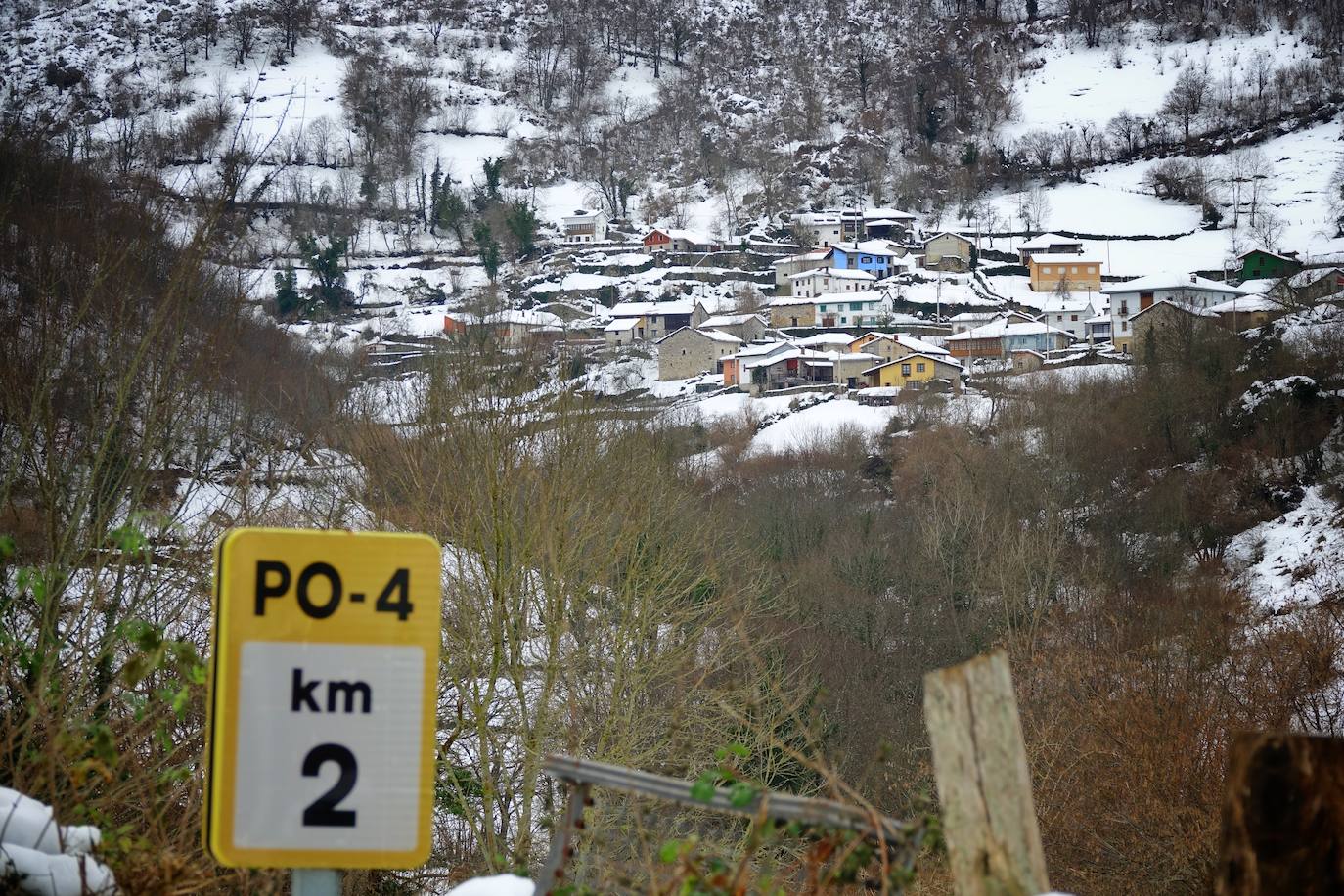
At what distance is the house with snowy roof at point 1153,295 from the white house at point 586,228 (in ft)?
147

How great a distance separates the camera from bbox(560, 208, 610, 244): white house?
337 feet

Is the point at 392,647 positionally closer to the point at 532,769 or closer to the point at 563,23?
the point at 532,769

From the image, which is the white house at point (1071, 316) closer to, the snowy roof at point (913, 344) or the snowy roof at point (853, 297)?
the snowy roof at point (853, 297)

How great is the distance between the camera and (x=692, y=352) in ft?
233

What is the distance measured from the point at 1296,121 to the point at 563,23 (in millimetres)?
106919

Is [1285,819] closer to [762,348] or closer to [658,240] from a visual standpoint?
[762,348]

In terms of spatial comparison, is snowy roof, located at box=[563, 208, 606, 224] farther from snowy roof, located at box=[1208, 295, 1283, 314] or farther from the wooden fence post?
the wooden fence post

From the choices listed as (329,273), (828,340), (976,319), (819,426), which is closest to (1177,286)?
(976,319)

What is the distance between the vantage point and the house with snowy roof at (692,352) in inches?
2778

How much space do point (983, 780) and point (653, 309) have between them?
78731mm

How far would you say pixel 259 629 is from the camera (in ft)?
5.49

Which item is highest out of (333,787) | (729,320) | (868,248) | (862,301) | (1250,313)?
(868,248)

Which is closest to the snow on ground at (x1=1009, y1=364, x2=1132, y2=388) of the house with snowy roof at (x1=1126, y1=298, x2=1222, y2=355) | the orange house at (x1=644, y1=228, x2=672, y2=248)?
the house with snowy roof at (x1=1126, y1=298, x2=1222, y2=355)

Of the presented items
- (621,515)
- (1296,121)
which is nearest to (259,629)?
(621,515)
